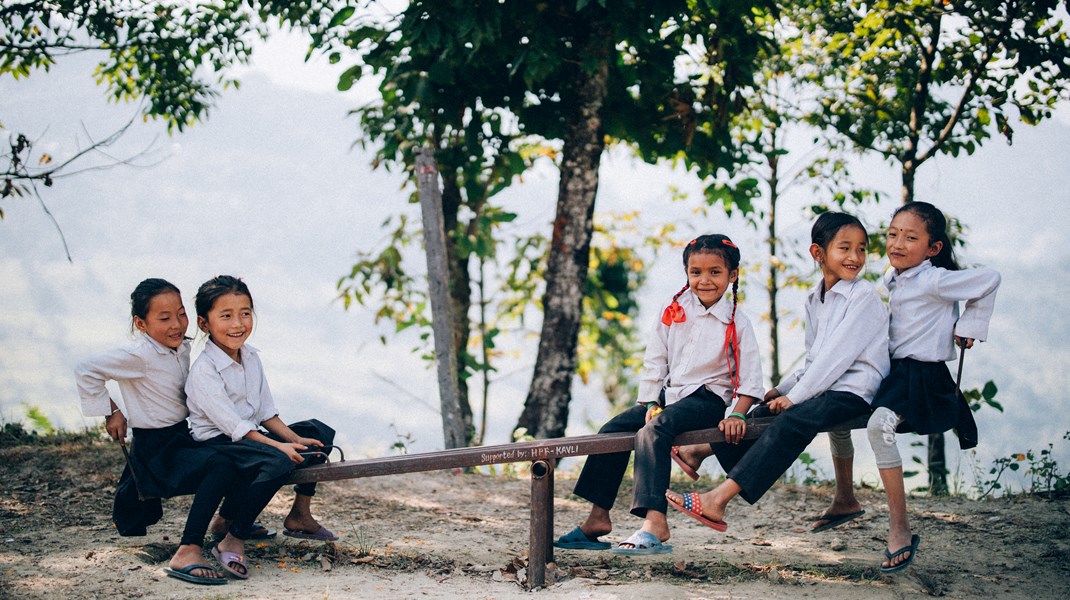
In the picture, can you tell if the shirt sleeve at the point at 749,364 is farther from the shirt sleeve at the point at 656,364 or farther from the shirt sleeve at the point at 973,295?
the shirt sleeve at the point at 973,295

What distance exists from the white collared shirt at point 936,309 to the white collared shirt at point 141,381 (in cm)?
344

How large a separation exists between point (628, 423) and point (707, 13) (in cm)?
348

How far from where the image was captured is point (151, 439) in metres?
4.54

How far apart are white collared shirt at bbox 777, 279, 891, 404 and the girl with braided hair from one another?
260mm

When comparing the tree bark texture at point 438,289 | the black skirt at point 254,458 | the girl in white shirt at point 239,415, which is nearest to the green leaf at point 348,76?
the tree bark texture at point 438,289

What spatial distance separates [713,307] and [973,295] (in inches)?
45.2

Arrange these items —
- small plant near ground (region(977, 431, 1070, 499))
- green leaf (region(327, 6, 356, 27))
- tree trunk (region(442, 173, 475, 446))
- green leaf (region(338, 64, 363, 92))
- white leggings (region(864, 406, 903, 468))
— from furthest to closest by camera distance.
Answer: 1. tree trunk (region(442, 173, 475, 446))
2. green leaf (region(338, 64, 363, 92))
3. green leaf (region(327, 6, 356, 27))
4. small plant near ground (region(977, 431, 1070, 499))
5. white leggings (region(864, 406, 903, 468))

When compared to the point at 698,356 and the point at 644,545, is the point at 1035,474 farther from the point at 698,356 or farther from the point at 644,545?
the point at 644,545

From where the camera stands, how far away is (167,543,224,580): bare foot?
4.22 meters

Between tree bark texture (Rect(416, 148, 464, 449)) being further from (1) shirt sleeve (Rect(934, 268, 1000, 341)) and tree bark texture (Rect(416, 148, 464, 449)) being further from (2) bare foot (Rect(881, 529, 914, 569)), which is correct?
(1) shirt sleeve (Rect(934, 268, 1000, 341))

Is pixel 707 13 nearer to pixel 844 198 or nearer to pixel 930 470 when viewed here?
pixel 844 198

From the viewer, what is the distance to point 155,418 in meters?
4.54

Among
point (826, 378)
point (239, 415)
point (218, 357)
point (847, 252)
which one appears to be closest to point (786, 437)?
point (826, 378)

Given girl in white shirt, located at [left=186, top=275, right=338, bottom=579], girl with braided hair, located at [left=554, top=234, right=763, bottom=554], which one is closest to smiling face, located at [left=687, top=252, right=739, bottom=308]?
girl with braided hair, located at [left=554, top=234, right=763, bottom=554]
